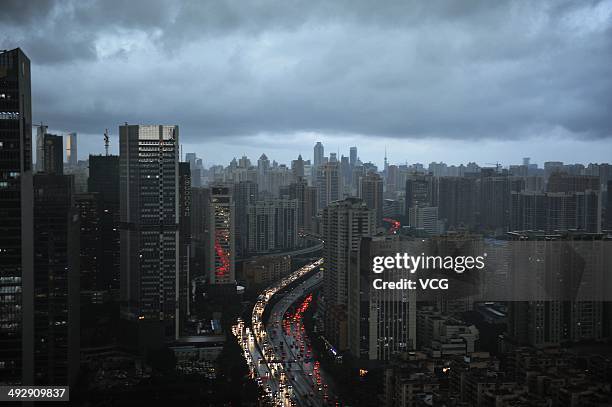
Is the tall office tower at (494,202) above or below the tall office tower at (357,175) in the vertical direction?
below

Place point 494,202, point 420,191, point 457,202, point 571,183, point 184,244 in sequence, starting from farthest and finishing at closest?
point 420,191 → point 457,202 → point 494,202 → point 184,244 → point 571,183

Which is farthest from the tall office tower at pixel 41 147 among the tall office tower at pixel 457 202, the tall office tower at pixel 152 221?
the tall office tower at pixel 457 202

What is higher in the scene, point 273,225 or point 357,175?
point 357,175

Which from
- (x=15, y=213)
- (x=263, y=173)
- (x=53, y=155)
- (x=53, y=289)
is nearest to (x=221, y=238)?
(x=53, y=155)

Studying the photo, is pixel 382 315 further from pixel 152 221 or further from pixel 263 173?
pixel 263 173

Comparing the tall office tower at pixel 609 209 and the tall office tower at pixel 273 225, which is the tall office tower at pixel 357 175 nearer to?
the tall office tower at pixel 273 225

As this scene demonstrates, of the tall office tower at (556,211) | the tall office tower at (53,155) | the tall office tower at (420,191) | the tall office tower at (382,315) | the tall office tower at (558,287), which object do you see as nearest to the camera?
the tall office tower at (558,287)
